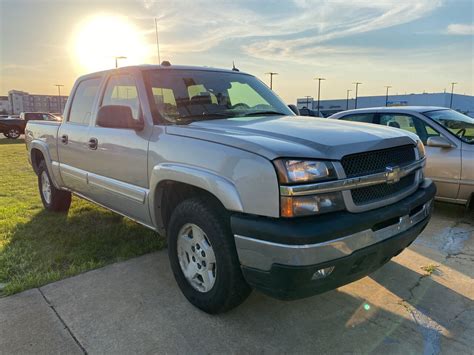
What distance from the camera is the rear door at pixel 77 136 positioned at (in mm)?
4355

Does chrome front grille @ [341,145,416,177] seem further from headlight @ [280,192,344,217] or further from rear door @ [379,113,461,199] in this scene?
rear door @ [379,113,461,199]

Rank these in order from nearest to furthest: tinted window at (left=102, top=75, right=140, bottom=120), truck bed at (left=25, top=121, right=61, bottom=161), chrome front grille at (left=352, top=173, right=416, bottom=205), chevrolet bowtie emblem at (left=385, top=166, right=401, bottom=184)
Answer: chrome front grille at (left=352, top=173, right=416, bottom=205)
chevrolet bowtie emblem at (left=385, top=166, right=401, bottom=184)
tinted window at (left=102, top=75, right=140, bottom=120)
truck bed at (left=25, top=121, right=61, bottom=161)

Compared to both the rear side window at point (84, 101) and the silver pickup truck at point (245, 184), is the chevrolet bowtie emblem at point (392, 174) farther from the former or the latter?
the rear side window at point (84, 101)

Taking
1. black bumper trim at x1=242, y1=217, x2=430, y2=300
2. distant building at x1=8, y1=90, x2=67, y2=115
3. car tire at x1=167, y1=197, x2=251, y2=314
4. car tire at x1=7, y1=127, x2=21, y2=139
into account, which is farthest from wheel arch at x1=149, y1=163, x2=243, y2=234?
distant building at x1=8, y1=90, x2=67, y2=115

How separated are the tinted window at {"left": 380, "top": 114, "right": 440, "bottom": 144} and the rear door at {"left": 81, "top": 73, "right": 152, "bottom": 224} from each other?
411 cm

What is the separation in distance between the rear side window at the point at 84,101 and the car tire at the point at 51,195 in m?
1.20

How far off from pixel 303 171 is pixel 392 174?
2.61ft

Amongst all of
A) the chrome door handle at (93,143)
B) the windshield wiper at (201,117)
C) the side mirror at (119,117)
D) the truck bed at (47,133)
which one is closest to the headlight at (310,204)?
the windshield wiper at (201,117)

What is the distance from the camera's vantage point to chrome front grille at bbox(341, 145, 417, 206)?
99.2 inches

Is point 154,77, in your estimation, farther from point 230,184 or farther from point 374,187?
point 374,187

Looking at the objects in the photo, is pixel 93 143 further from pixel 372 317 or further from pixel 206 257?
pixel 372 317

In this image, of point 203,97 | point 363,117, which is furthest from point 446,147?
point 203,97

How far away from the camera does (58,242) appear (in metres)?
4.47

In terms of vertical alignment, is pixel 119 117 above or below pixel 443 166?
above
